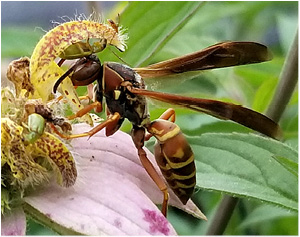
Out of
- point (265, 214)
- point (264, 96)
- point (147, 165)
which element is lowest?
point (265, 214)

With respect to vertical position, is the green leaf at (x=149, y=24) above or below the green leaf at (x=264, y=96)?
above

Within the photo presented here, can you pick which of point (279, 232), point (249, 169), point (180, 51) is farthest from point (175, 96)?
point (279, 232)

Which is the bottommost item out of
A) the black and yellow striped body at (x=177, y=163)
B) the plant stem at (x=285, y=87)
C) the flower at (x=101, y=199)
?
the flower at (x=101, y=199)

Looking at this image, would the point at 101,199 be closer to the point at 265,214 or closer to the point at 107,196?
the point at 107,196

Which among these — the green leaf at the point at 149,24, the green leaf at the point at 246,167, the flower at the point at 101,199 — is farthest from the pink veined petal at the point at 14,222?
the green leaf at the point at 149,24

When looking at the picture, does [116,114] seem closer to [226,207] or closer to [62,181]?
[62,181]

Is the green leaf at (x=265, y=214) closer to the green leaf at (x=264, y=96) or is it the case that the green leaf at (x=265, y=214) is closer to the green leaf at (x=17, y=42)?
the green leaf at (x=264, y=96)

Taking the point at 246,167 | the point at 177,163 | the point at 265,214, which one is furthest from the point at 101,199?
the point at 265,214
